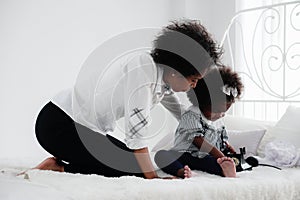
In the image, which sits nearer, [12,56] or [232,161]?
[232,161]

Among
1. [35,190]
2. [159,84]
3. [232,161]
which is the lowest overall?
[232,161]

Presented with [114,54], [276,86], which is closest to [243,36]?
[276,86]

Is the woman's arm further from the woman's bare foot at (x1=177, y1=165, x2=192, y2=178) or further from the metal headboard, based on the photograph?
the metal headboard

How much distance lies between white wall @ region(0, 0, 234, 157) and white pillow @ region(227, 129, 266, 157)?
1.41 metres

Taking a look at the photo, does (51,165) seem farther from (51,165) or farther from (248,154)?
(248,154)

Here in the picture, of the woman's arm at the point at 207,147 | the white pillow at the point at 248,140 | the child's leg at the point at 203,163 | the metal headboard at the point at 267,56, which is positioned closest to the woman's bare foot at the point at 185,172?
the child's leg at the point at 203,163

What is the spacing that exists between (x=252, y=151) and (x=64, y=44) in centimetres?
167

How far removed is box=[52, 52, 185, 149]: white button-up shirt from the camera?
1.71 meters

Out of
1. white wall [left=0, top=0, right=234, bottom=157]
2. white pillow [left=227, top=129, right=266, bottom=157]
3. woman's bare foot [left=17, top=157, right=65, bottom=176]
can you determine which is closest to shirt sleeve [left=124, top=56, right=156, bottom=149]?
woman's bare foot [left=17, top=157, right=65, bottom=176]

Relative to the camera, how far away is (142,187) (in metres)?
1.53

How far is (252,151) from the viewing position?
7.83ft

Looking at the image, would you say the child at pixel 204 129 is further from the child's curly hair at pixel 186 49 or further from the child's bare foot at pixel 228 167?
the child's curly hair at pixel 186 49

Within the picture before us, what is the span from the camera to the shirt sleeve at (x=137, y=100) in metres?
1.70

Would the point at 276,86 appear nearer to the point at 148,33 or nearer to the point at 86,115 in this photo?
the point at 148,33
